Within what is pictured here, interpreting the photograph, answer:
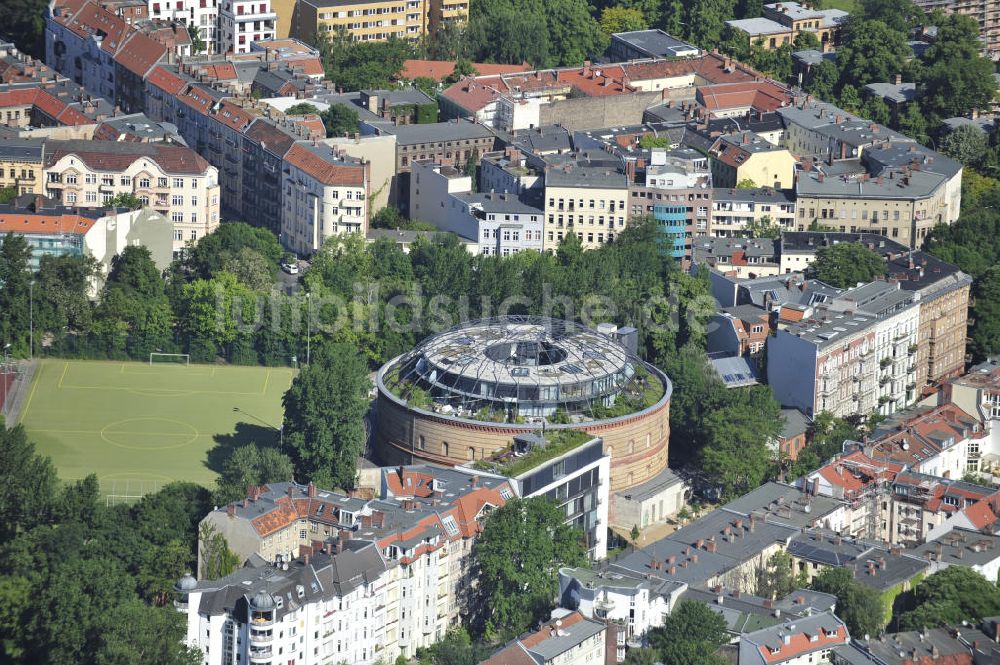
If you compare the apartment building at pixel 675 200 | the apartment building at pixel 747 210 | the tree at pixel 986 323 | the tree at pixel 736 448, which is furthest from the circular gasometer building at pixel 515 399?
the apartment building at pixel 747 210

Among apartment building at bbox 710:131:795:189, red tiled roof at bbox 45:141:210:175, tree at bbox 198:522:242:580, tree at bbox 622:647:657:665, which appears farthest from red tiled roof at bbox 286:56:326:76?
tree at bbox 622:647:657:665

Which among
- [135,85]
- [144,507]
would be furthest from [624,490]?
[135,85]

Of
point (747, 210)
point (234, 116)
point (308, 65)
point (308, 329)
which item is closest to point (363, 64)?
point (308, 65)

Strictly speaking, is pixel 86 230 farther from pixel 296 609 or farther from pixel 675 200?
pixel 296 609

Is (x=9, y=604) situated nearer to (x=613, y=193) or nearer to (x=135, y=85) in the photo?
Answer: (x=613, y=193)

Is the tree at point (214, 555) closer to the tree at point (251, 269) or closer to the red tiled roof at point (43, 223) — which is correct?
the tree at point (251, 269)

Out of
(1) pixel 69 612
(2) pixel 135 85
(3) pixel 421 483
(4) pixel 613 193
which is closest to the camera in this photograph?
(1) pixel 69 612
